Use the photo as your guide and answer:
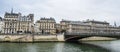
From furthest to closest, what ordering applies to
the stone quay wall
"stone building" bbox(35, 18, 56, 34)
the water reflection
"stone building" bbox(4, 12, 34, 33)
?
"stone building" bbox(35, 18, 56, 34) → "stone building" bbox(4, 12, 34, 33) → the stone quay wall → the water reflection

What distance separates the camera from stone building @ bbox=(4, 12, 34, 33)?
4043 inches

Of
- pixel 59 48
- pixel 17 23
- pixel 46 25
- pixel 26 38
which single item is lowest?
pixel 59 48

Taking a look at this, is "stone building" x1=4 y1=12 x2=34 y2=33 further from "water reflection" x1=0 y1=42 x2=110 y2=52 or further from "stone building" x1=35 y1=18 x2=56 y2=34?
"water reflection" x1=0 y1=42 x2=110 y2=52

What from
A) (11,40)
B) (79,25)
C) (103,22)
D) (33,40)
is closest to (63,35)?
(33,40)

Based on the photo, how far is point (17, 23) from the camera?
105 m

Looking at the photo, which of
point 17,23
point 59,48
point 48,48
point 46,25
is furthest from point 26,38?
point 46,25

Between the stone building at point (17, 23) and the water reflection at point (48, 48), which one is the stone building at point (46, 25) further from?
the water reflection at point (48, 48)

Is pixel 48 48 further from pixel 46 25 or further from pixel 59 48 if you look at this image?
pixel 46 25

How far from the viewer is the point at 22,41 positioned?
7362 centimetres

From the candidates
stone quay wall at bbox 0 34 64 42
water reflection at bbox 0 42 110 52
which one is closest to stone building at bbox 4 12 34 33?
stone quay wall at bbox 0 34 64 42

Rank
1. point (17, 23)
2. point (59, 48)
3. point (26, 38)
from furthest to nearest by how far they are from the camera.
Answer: point (17, 23) → point (26, 38) → point (59, 48)

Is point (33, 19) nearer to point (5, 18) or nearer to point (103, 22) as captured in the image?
point (5, 18)

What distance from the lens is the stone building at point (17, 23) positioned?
10269cm

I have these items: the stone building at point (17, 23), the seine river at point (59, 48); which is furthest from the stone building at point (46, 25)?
the seine river at point (59, 48)
